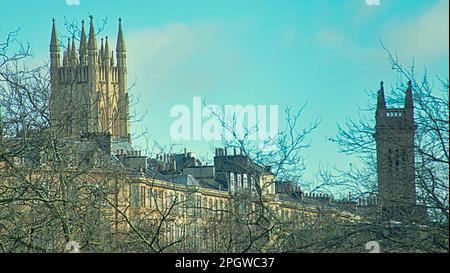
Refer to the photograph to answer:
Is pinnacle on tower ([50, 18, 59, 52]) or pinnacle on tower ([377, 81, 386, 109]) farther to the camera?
pinnacle on tower ([50, 18, 59, 52])

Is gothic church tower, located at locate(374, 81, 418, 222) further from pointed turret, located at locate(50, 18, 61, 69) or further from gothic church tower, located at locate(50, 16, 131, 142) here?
pointed turret, located at locate(50, 18, 61, 69)

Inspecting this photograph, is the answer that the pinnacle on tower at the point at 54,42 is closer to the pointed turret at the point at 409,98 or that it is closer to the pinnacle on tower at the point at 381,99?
the pinnacle on tower at the point at 381,99

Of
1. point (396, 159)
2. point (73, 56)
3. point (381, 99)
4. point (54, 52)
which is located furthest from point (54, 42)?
point (396, 159)

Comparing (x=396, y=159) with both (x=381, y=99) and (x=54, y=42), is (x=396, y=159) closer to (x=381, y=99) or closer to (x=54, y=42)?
(x=381, y=99)

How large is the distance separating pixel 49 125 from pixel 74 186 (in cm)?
126

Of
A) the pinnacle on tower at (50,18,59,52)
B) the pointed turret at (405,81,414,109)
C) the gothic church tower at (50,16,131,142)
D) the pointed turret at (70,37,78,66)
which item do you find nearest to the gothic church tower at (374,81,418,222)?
the pointed turret at (405,81,414,109)

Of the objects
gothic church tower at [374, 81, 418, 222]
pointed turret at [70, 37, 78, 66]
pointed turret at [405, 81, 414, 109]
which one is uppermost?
pointed turret at [70, 37, 78, 66]

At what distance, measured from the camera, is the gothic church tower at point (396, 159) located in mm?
11750

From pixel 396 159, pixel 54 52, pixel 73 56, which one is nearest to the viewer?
pixel 396 159

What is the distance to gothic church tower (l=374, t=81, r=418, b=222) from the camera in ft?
38.5

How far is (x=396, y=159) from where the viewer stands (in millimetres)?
12234

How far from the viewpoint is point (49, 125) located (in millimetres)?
14516
